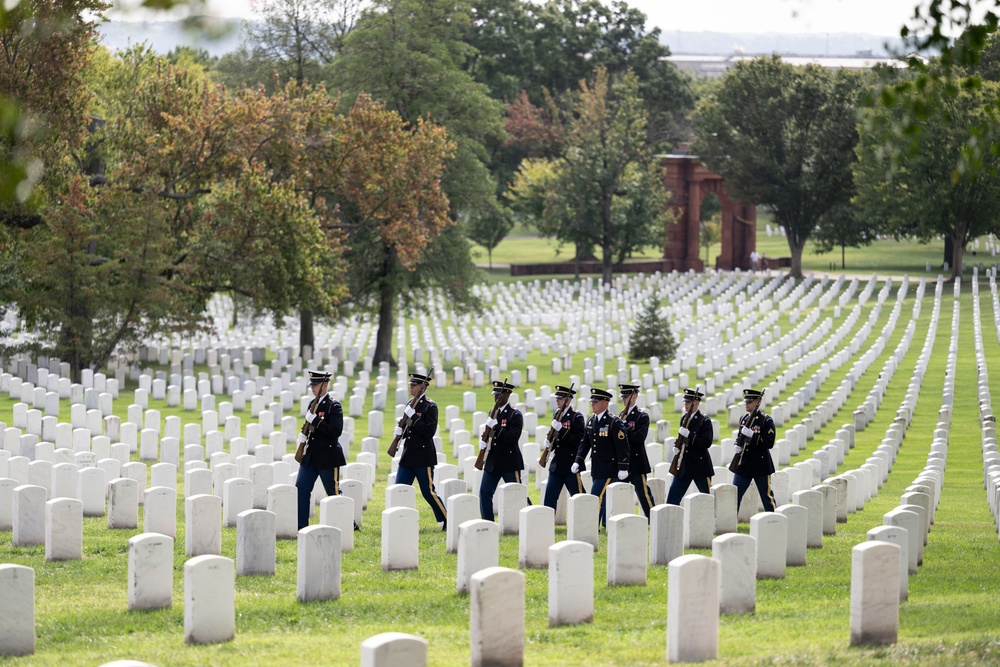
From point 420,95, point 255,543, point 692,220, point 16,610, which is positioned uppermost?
point 420,95

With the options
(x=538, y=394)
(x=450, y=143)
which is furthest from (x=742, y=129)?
(x=538, y=394)

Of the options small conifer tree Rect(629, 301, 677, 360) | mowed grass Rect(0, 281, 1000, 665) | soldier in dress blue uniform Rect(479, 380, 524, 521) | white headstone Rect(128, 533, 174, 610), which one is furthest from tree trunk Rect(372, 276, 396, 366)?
white headstone Rect(128, 533, 174, 610)

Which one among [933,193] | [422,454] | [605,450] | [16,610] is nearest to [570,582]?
[16,610]

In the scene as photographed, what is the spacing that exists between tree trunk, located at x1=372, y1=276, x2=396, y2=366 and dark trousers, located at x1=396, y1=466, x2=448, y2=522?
71.2 feet

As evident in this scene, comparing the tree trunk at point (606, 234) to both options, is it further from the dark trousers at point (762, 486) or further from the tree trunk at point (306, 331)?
the dark trousers at point (762, 486)

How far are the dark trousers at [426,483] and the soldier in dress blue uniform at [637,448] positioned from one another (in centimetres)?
184

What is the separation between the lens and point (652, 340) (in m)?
35.0

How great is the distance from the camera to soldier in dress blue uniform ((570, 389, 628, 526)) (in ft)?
41.6

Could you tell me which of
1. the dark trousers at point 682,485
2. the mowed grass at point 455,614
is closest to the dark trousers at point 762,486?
the dark trousers at point 682,485

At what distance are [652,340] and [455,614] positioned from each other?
26.4 meters

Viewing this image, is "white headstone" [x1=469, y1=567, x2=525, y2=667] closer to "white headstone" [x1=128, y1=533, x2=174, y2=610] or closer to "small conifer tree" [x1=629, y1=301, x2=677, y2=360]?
"white headstone" [x1=128, y1=533, x2=174, y2=610]

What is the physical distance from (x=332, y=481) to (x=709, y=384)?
60.3ft

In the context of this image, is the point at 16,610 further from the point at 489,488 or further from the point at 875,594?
the point at 489,488

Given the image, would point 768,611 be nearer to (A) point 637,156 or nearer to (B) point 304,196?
(B) point 304,196
